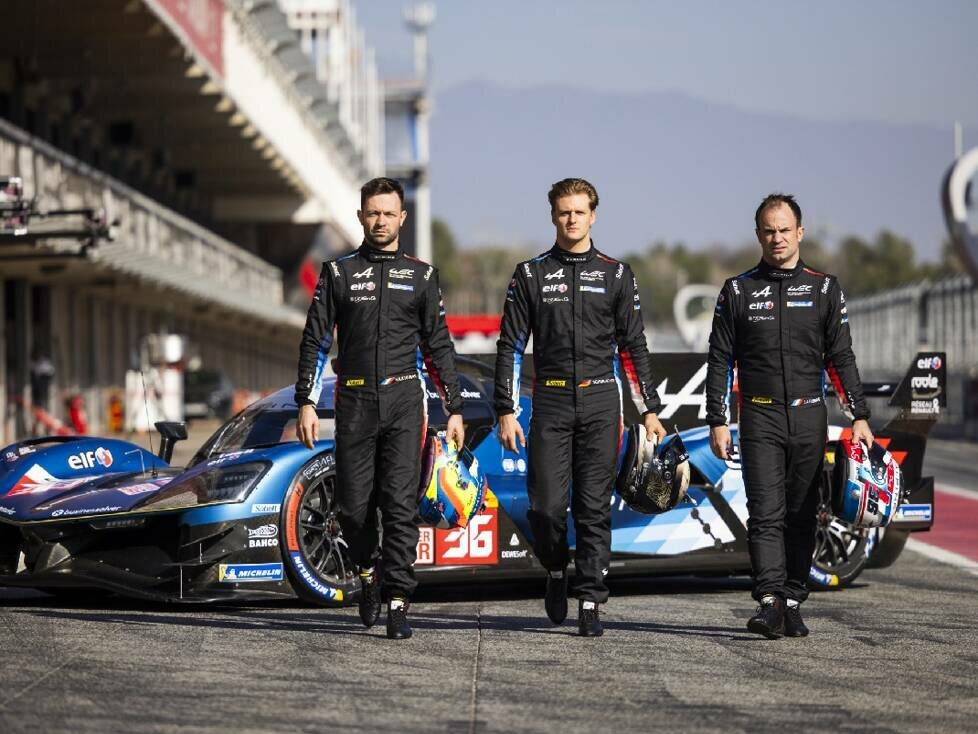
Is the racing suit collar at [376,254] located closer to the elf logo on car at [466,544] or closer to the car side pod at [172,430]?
the elf logo on car at [466,544]

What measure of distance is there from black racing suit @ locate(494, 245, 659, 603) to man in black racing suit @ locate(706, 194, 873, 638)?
0.42 meters

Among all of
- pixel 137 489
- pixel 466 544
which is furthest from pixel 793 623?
pixel 137 489

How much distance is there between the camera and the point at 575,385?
23.4ft

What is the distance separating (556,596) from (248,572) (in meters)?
1.39

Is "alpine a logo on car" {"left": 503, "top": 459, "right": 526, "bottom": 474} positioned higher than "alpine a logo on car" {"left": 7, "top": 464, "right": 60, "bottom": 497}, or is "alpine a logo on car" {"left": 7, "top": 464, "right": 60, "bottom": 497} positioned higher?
"alpine a logo on car" {"left": 503, "top": 459, "right": 526, "bottom": 474}

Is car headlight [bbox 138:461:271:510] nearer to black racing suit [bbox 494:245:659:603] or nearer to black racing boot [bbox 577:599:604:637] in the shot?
black racing suit [bbox 494:245:659:603]

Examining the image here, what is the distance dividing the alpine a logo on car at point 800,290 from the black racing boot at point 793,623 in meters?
1.28

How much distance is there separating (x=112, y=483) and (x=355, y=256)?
1.91 meters

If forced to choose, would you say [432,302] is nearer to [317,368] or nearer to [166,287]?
[317,368]

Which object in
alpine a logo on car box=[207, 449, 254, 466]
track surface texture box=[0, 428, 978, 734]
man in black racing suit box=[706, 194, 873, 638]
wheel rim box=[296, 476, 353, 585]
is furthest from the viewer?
alpine a logo on car box=[207, 449, 254, 466]

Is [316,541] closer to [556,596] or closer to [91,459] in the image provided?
[556,596]

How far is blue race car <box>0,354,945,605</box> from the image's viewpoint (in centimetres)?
766

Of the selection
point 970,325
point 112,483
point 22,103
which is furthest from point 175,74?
point 112,483

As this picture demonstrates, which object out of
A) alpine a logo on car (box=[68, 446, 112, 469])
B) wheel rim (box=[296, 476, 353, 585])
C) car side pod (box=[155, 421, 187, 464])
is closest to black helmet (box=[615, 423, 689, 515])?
wheel rim (box=[296, 476, 353, 585])
